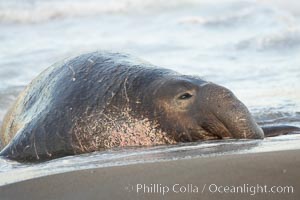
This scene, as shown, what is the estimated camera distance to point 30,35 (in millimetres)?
15016

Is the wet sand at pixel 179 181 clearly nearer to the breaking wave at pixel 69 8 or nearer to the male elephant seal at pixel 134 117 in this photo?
the male elephant seal at pixel 134 117

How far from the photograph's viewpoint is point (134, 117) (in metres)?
4.48

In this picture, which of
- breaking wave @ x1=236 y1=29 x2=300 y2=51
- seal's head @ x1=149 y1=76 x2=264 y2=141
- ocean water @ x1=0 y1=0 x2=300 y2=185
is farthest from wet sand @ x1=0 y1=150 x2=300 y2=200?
breaking wave @ x1=236 y1=29 x2=300 y2=51

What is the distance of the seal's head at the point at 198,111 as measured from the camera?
4449mm

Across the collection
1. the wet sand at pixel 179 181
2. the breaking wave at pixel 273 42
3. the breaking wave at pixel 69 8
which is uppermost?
the wet sand at pixel 179 181

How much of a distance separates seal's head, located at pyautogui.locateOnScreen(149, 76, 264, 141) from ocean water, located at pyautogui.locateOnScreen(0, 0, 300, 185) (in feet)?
0.47

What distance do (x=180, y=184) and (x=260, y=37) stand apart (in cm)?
916

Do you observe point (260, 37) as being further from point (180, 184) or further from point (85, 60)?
point (180, 184)

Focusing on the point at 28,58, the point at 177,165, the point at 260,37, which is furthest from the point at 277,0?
the point at 177,165

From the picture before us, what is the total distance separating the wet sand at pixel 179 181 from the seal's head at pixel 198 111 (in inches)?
27.3

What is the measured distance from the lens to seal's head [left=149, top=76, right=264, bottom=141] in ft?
14.6

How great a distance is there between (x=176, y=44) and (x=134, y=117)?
785 centimetres

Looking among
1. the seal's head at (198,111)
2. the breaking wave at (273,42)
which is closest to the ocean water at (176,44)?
the breaking wave at (273,42)

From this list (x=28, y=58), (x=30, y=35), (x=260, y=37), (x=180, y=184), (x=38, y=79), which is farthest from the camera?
(x=30, y=35)
